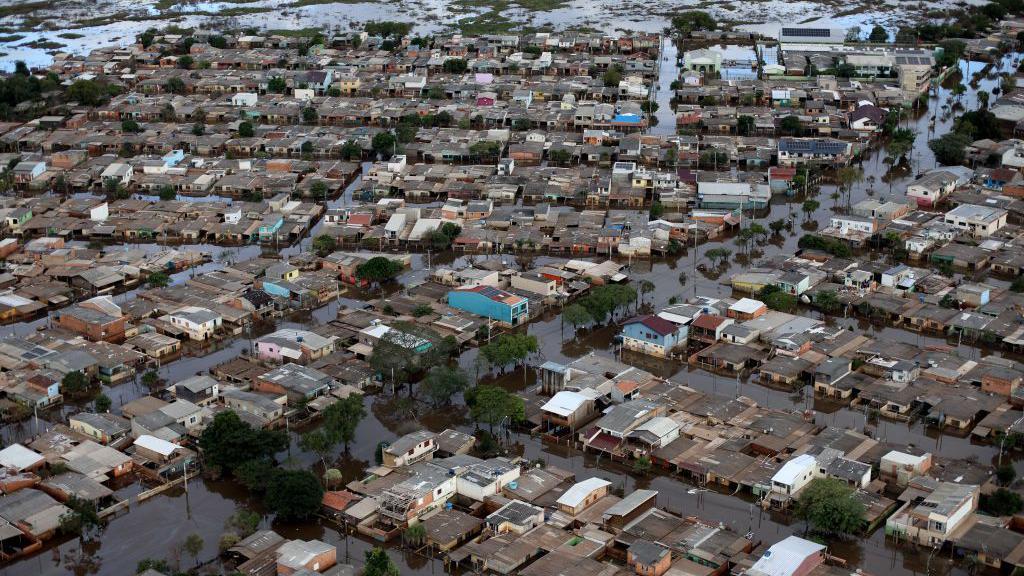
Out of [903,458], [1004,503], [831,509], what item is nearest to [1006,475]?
[1004,503]

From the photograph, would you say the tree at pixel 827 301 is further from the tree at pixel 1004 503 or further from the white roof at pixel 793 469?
the tree at pixel 1004 503

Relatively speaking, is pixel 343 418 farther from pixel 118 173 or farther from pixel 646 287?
pixel 118 173

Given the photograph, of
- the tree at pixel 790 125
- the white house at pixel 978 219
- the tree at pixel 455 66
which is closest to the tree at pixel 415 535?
the white house at pixel 978 219

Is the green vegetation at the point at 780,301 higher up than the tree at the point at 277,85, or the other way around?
the tree at the point at 277,85

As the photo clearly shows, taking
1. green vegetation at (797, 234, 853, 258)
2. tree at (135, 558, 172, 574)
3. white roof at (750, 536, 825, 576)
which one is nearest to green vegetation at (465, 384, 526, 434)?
white roof at (750, 536, 825, 576)

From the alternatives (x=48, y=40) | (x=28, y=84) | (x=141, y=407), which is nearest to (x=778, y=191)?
(x=141, y=407)

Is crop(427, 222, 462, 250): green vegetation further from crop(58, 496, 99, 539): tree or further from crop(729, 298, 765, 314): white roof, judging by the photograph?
crop(58, 496, 99, 539): tree

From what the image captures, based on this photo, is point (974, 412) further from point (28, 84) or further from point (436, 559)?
point (28, 84)
